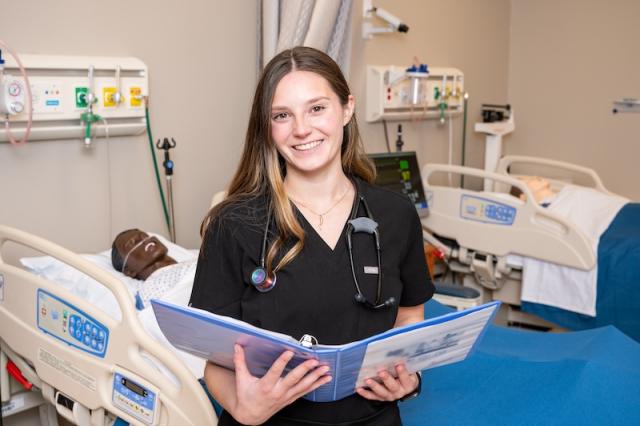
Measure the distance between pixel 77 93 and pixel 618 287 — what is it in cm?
221

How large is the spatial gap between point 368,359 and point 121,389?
0.71m

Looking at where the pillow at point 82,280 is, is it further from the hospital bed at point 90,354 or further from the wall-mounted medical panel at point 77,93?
the wall-mounted medical panel at point 77,93

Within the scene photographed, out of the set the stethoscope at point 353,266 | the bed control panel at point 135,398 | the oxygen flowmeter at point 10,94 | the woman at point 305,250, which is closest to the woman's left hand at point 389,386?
the woman at point 305,250

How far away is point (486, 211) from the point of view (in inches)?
118

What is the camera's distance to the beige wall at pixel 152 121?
2.08 metres

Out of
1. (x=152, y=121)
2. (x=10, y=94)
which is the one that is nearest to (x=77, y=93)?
(x=10, y=94)

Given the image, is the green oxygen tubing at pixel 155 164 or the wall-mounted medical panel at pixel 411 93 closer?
the green oxygen tubing at pixel 155 164

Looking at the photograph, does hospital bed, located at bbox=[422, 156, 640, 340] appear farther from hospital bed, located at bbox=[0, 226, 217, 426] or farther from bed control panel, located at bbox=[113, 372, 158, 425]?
bed control panel, located at bbox=[113, 372, 158, 425]

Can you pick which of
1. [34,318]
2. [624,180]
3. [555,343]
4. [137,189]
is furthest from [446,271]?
[34,318]

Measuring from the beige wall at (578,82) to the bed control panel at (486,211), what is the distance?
1.44m

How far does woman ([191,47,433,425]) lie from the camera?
1257mm

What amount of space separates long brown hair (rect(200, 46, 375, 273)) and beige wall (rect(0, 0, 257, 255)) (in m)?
1.00

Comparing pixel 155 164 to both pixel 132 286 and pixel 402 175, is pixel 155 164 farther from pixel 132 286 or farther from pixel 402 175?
pixel 402 175

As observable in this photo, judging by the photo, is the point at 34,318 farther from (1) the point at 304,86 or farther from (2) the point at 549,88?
(2) the point at 549,88
